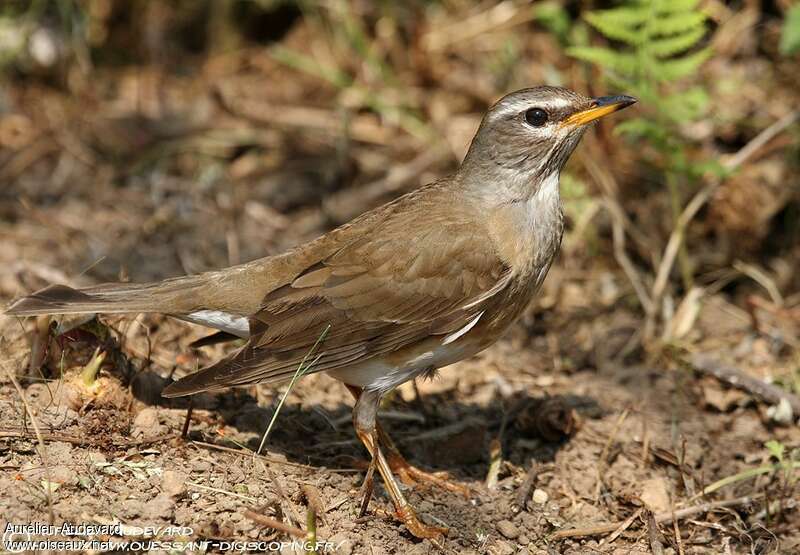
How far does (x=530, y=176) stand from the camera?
5.88 metres

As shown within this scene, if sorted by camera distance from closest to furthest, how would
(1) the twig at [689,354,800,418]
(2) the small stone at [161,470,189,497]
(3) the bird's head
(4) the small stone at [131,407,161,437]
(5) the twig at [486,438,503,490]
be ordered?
(2) the small stone at [161,470,189,497], (4) the small stone at [131,407,161,437], (3) the bird's head, (5) the twig at [486,438,503,490], (1) the twig at [689,354,800,418]

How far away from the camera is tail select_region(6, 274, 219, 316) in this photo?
5.26m

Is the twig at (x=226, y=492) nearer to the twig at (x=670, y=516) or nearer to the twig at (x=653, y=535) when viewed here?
the twig at (x=670, y=516)

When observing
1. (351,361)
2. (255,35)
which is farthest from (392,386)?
(255,35)

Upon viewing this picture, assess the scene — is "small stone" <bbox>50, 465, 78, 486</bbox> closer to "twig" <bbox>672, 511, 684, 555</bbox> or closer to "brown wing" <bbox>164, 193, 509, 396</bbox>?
"brown wing" <bbox>164, 193, 509, 396</bbox>

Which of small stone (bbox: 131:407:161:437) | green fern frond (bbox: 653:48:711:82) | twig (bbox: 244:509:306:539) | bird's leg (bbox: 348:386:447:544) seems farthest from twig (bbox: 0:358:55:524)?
green fern frond (bbox: 653:48:711:82)

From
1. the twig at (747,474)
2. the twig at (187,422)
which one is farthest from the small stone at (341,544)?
the twig at (747,474)

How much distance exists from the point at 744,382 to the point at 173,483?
3928 millimetres

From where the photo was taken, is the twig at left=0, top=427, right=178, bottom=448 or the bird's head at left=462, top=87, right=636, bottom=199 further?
the bird's head at left=462, top=87, right=636, bottom=199

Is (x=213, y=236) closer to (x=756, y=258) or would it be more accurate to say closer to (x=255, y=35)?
(x=255, y=35)

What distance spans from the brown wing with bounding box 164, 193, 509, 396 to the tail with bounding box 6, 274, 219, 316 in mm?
440

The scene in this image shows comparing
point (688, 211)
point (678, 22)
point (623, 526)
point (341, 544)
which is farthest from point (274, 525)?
point (678, 22)

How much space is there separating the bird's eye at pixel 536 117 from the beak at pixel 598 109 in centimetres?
12

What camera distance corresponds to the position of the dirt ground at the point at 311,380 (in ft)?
16.9
